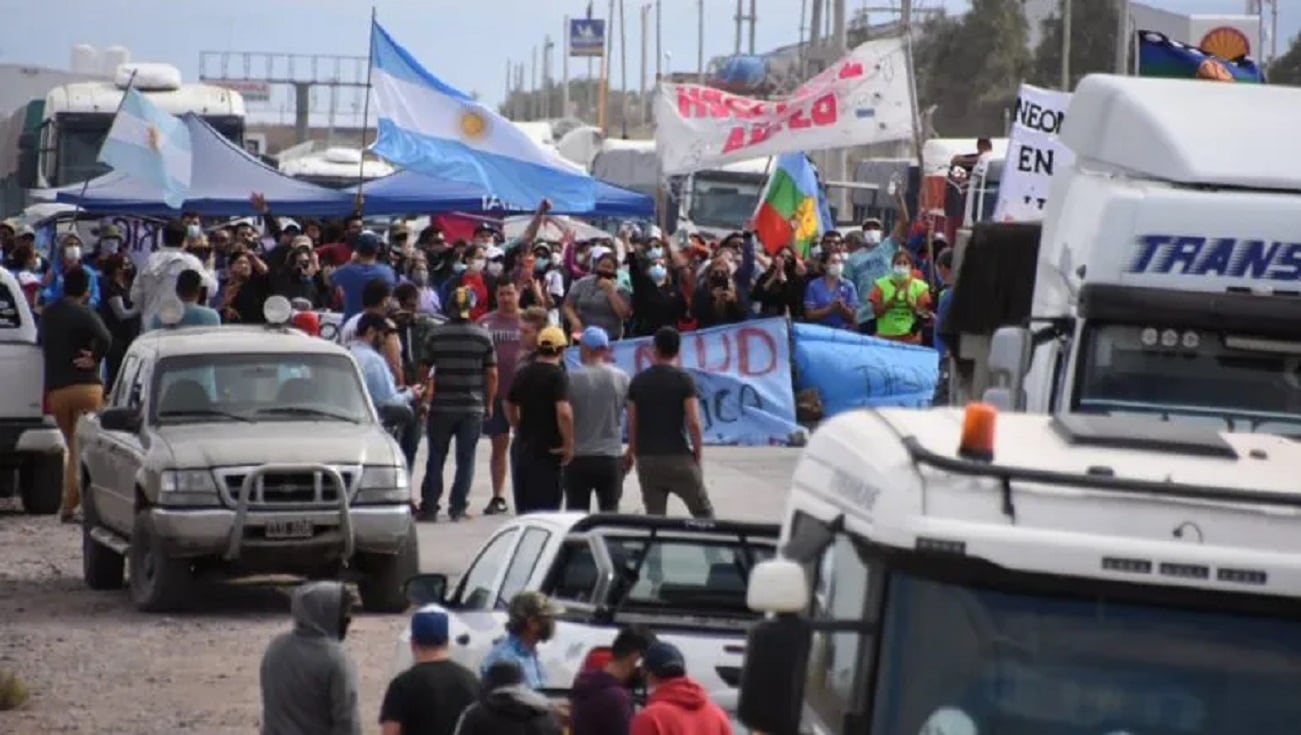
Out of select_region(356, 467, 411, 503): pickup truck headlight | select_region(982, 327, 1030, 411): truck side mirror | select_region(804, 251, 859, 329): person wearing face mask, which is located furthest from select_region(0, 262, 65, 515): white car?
select_region(982, 327, 1030, 411): truck side mirror

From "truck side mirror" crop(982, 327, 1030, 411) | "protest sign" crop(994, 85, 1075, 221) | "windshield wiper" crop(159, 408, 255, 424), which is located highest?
"protest sign" crop(994, 85, 1075, 221)

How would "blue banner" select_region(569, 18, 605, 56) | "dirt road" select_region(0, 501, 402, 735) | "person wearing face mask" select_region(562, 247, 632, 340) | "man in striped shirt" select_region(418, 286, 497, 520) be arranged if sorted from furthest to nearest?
"blue banner" select_region(569, 18, 605, 56), "person wearing face mask" select_region(562, 247, 632, 340), "man in striped shirt" select_region(418, 286, 497, 520), "dirt road" select_region(0, 501, 402, 735)

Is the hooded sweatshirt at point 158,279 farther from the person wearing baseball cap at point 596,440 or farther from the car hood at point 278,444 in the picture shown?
the person wearing baseball cap at point 596,440

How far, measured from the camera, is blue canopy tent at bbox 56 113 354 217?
33562mm

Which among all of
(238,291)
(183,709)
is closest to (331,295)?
(238,291)

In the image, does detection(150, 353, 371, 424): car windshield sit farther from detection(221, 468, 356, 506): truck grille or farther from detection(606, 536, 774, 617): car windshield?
detection(606, 536, 774, 617): car windshield

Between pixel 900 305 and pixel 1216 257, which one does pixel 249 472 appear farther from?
pixel 900 305

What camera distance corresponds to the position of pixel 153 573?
18547mm

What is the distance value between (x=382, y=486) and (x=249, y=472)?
2.81ft

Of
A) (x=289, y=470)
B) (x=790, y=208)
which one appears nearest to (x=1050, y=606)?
(x=289, y=470)

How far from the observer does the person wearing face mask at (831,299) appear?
3167 centimetres

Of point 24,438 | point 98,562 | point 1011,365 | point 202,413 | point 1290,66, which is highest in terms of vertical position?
point 1290,66

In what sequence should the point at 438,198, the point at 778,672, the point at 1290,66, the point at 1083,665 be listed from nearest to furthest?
the point at 1083,665 < the point at 778,672 < the point at 438,198 < the point at 1290,66

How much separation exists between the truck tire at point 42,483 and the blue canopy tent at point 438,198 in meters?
10.5
